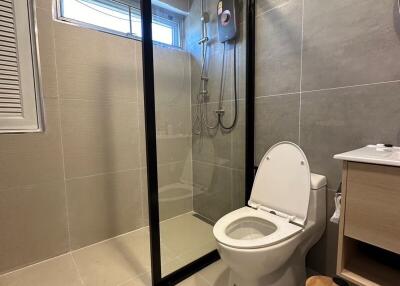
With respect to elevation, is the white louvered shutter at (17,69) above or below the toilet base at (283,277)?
above

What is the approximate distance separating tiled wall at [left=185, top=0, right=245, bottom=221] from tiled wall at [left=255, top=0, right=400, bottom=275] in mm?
223

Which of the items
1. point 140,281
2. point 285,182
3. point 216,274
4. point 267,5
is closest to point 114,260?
point 140,281

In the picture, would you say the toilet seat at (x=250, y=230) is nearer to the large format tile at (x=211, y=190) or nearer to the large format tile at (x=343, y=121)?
the large format tile at (x=343, y=121)

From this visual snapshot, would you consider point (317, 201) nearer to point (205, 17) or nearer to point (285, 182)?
point (285, 182)

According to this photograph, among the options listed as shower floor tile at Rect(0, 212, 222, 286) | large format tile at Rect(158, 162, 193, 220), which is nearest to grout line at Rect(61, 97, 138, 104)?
large format tile at Rect(158, 162, 193, 220)

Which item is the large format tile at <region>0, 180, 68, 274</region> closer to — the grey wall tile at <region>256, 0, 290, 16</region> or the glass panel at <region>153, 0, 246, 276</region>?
the glass panel at <region>153, 0, 246, 276</region>

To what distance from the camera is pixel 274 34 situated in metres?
1.48

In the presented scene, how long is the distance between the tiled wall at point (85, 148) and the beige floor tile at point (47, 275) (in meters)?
0.07

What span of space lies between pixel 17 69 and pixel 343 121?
2.06m

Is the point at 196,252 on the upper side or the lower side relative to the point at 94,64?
lower

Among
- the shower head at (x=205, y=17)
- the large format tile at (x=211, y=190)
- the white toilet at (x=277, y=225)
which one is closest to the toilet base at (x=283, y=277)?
the white toilet at (x=277, y=225)

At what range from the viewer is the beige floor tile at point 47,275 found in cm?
137

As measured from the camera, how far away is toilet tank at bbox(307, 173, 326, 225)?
119 centimetres

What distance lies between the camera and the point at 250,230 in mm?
1329
